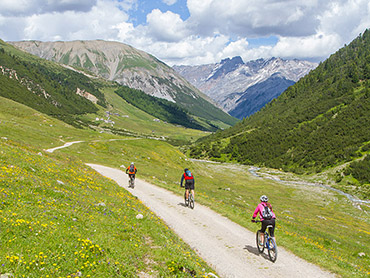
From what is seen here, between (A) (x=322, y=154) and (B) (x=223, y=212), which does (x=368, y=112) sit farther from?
(B) (x=223, y=212)

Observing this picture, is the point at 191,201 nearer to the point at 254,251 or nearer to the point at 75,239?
the point at 254,251

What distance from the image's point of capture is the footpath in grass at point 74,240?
997cm

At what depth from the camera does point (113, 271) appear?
10.6m

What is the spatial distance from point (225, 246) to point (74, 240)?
1081 centimetres

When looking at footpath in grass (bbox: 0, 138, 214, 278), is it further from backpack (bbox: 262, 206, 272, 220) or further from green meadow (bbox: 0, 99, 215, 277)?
backpack (bbox: 262, 206, 272, 220)

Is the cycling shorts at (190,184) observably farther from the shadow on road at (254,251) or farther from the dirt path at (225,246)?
the shadow on road at (254,251)

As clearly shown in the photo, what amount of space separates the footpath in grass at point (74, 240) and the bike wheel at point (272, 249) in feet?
16.4

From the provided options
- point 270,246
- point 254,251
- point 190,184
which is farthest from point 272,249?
point 190,184

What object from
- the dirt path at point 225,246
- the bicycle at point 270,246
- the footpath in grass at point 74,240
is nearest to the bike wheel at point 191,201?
the dirt path at point 225,246

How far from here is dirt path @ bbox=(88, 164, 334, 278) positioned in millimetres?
15242

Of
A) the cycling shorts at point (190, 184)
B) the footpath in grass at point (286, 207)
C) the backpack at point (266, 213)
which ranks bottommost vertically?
the footpath in grass at point (286, 207)

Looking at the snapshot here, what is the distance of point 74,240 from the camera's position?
468 inches

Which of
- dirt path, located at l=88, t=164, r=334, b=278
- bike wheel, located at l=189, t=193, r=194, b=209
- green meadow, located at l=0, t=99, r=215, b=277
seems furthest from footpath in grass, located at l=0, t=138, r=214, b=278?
bike wheel, located at l=189, t=193, r=194, b=209

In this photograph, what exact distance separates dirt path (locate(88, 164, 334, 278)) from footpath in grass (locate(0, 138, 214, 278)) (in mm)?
2173
